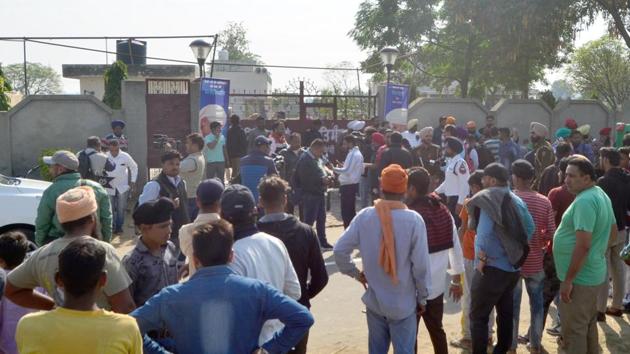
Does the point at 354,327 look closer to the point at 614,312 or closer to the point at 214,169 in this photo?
the point at 614,312

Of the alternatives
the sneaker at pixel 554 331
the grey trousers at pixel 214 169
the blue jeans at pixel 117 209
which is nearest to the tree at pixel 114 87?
the grey trousers at pixel 214 169

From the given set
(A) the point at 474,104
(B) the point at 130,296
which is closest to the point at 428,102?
(A) the point at 474,104

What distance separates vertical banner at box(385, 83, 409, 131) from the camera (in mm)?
18078

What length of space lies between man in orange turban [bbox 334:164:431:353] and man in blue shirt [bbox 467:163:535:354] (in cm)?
90

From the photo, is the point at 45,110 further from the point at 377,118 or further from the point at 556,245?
the point at 556,245

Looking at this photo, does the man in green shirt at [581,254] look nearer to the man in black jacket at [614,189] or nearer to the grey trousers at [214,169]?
the man in black jacket at [614,189]

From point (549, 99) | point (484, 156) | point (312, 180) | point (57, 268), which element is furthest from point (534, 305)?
point (549, 99)

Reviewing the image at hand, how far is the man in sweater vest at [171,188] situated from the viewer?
712cm

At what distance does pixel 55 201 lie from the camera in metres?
5.98

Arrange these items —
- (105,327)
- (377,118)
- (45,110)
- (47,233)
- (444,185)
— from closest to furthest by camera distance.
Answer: (105,327) < (47,233) < (444,185) < (45,110) < (377,118)

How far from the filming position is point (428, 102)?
1958 cm

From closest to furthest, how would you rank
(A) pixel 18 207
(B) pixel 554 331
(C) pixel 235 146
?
1. (B) pixel 554 331
2. (A) pixel 18 207
3. (C) pixel 235 146

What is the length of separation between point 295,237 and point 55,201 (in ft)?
8.21

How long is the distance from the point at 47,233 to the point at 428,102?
15.0 metres
